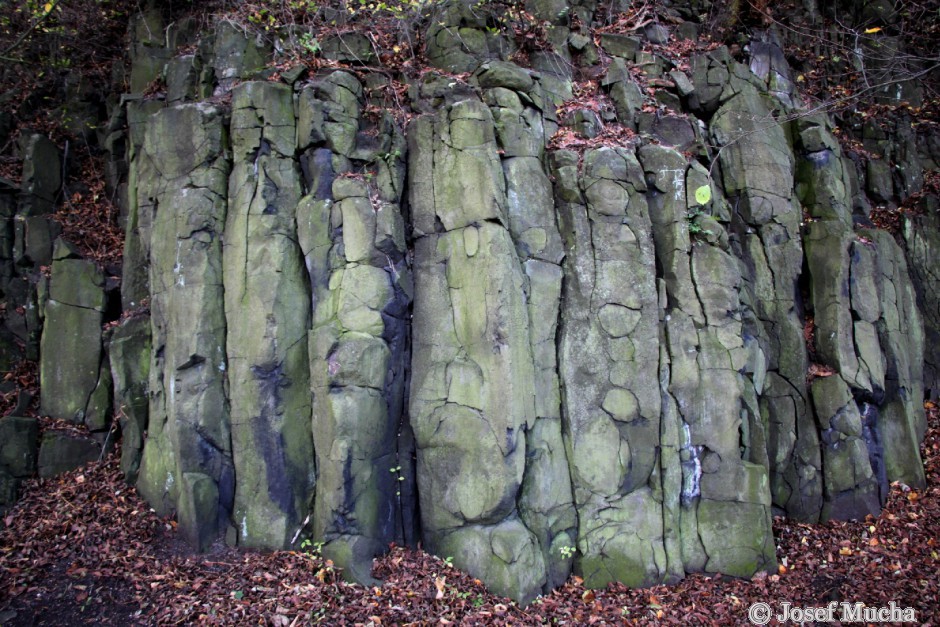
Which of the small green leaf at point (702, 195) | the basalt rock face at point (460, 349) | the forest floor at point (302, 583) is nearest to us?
the forest floor at point (302, 583)

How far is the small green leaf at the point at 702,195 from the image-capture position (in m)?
8.77

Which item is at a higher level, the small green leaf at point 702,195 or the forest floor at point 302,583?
the small green leaf at point 702,195

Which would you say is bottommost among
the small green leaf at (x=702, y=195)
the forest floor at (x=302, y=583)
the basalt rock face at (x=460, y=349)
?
the forest floor at (x=302, y=583)

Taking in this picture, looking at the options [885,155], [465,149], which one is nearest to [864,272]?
[885,155]

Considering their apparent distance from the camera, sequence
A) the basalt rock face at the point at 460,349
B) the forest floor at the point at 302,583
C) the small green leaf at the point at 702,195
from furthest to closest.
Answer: the small green leaf at the point at 702,195 → the basalt rock face at the point at 460,349 → the forest floor at the point at 302,583

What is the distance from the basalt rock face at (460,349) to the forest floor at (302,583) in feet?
0.98

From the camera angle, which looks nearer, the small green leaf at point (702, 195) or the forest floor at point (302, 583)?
the forest floor at point (302, 583)

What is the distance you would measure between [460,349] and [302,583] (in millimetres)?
3350

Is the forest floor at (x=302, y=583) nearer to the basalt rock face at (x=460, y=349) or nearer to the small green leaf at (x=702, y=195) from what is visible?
the basalt rock face at (x=460, y=349)

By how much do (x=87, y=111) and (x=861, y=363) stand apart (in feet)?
50.1

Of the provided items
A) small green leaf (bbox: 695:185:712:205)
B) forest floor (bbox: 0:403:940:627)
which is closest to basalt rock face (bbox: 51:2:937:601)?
small green leaf (bbox: 695:185:712:205)

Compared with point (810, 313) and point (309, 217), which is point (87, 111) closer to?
point (309, 217)

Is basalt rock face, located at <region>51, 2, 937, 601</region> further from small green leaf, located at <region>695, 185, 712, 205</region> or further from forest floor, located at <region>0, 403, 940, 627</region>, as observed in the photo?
forest floor, located at <region>0, 403, 940, 627</region>

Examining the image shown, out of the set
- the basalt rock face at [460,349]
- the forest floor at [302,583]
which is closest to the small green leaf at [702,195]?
the basalt rock face at [460,349]
